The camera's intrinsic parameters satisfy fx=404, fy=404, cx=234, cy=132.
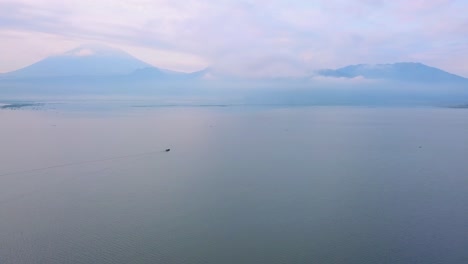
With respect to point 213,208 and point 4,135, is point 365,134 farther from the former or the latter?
point 4,135

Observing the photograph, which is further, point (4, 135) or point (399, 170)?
point (4, 135)

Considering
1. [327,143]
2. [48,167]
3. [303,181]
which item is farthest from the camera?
[327,143]

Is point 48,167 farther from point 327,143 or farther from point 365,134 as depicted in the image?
point 365,134

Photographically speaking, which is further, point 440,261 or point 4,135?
point 4,135

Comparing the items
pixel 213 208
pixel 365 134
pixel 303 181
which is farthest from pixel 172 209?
pixel 365 134

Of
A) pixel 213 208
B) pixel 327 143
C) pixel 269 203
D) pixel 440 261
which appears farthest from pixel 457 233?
pixel 327 143

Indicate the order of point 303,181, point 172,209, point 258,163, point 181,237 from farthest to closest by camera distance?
point 258,163
point 303,181
point 172,209
point 181,237
